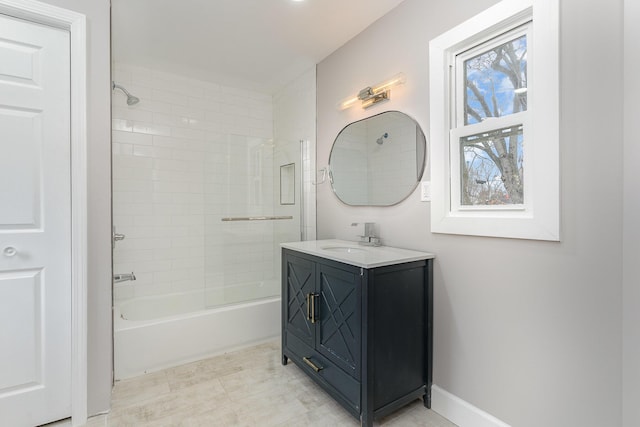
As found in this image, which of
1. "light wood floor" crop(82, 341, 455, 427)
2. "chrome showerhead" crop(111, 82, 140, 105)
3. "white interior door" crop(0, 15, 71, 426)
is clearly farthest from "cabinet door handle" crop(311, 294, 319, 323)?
"chrome showerhead" crop(111, 82, 140, 105)

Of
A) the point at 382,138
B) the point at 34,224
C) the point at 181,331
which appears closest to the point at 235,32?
the point at 382,138

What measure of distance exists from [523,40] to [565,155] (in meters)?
0.60

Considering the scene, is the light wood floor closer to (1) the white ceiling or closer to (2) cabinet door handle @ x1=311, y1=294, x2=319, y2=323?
(2) cabinet door handle @ x1=311, y1=294, x2=319, y2=323

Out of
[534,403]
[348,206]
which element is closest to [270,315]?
[348,206]

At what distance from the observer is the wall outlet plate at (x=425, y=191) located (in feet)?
5.92

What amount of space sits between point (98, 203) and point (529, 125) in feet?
7.28

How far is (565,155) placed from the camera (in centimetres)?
124

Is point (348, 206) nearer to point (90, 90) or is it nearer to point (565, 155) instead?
point (565, 155)

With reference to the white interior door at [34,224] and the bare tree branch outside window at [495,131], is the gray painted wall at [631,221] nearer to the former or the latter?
the bare tree branch outside window at [495,131]

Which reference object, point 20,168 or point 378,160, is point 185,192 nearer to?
point 20,168

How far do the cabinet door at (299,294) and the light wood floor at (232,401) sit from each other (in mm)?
307

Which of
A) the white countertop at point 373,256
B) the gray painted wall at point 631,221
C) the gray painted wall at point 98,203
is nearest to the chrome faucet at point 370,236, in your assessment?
the white countertop at point 373,256

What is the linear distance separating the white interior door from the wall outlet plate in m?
1.98

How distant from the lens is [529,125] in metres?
1.37
